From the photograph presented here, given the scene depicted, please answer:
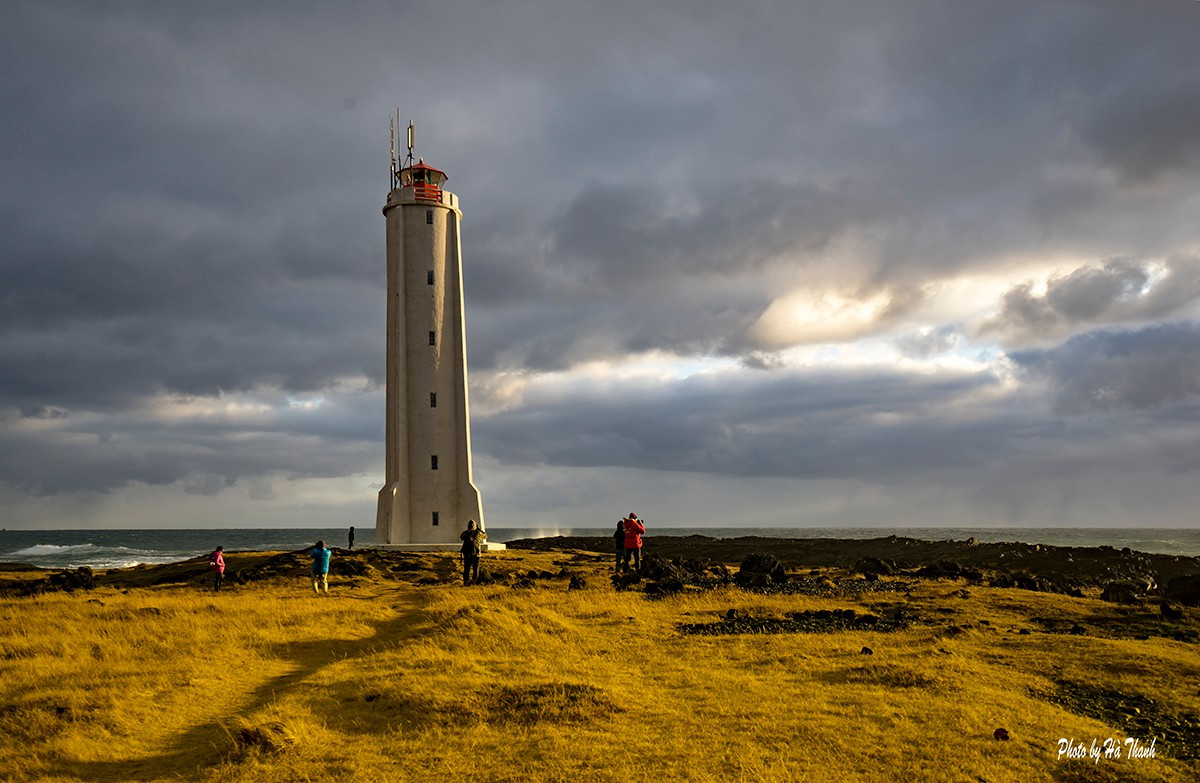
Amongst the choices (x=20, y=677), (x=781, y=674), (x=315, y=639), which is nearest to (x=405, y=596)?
(x=315, y=639)

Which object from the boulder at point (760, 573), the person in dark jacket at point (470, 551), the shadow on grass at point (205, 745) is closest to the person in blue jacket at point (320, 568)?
the person in dark jacket at point (470, 551)

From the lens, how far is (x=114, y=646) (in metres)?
17.3

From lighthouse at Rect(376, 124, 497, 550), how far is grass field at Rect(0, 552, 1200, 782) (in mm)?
18529

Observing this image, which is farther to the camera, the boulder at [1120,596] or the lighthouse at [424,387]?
the lighthouse at [424,387]

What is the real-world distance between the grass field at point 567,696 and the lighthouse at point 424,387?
1853 centimetres

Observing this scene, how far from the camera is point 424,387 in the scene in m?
41.5

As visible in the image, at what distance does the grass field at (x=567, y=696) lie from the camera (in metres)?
10.2

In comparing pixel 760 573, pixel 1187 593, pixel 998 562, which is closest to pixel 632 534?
pixel 760 573

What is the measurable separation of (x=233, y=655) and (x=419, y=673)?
4.72 meters

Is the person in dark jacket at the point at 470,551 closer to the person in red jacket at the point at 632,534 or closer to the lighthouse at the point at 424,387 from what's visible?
the person in red jacket at the point at 632,534

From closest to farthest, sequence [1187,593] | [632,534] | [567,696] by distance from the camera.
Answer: [567,696], [1187,593], [632,534]

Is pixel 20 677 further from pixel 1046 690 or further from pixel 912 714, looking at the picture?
pixel 1046 690

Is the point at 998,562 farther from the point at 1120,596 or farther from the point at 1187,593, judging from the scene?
the point at 1187,593

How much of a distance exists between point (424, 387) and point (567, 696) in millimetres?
30164
